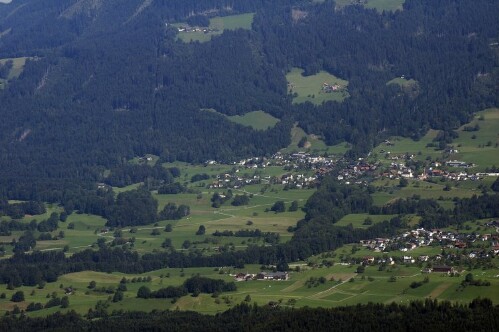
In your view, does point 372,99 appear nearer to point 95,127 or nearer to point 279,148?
point 279,148

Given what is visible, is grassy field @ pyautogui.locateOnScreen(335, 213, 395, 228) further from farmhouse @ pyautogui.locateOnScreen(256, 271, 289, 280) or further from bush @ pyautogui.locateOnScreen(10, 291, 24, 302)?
bush @ pyautogui.locateOnScreen(10, 291, 24, 302)

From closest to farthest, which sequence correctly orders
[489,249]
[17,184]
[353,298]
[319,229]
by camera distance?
[353,298], [489,249], [319,229], [17,184]

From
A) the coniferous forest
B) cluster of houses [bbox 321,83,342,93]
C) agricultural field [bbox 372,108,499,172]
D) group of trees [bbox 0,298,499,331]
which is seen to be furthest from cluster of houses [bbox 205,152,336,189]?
group of trees [bbox 0,298,499,331]

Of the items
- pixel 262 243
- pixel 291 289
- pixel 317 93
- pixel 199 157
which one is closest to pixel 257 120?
pixel 317 93

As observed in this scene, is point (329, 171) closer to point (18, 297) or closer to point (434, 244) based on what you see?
point (434, 244)

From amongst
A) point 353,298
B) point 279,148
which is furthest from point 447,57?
point 353,298
